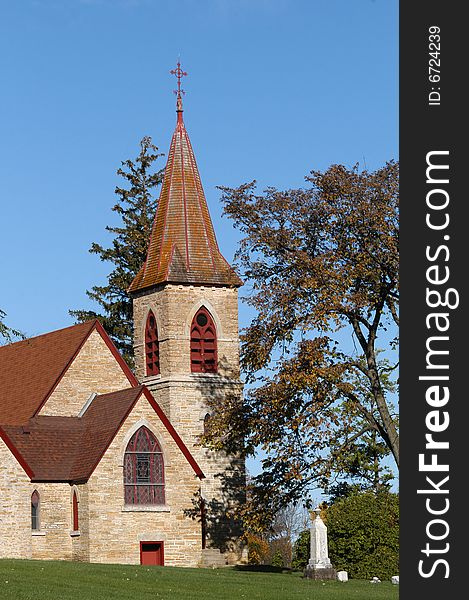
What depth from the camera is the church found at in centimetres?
4447

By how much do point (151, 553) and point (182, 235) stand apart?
1357 centimetres

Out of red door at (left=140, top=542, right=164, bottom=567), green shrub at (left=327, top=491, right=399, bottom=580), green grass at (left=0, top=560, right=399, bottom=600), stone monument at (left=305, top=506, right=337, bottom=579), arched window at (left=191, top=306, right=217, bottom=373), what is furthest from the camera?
arched window at (left=191, top=306, right=217, bottom=373)

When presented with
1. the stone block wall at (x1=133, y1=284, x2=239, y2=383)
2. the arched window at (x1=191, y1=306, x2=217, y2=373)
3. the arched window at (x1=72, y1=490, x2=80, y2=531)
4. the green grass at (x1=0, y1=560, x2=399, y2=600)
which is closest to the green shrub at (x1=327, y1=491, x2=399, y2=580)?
the green grass at (x1=0, y1=560, x2=399, y2=600)

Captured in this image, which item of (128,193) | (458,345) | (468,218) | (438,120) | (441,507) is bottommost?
(441,507)

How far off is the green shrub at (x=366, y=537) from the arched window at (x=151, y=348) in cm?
1372

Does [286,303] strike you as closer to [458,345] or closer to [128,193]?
[458,345]

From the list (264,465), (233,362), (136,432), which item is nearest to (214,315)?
(233,362)

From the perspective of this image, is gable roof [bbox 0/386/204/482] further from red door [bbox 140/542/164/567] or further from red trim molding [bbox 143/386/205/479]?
red door [bbox 140/542/164/567]

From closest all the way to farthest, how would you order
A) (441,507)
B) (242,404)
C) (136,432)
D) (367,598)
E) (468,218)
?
(441,507) < (468,218) < (367,598) < (242,404) < (136,432)

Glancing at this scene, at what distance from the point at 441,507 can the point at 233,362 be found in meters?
A: 37.5

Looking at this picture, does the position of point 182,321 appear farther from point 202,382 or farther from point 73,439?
point 73,439

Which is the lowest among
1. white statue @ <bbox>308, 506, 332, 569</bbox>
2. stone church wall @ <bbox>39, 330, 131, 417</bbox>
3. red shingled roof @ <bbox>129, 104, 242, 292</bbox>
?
white statue @ <bbox>308, 506, 332, 569</bbox>

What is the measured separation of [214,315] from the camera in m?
52.1

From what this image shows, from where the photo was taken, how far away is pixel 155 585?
3136 centimetres
